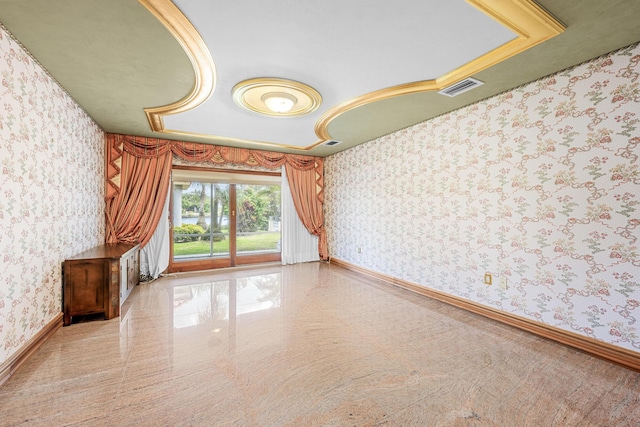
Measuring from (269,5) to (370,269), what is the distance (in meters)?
3.98

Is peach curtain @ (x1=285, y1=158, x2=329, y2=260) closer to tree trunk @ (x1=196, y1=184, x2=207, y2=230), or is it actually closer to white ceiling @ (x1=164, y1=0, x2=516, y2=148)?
tree trunk @ (x1=196, y1=184, x2=207, y2=230)

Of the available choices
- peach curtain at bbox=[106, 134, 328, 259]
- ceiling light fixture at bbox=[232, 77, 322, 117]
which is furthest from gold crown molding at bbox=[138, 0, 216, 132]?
peach curtain at bbox=[106, 134, 328, 259]

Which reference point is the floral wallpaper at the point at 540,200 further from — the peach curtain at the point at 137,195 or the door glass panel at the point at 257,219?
the peach curtain at the point at 137,195

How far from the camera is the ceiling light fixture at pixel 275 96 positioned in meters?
2.57

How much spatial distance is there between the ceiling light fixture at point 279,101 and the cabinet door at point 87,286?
2.43 metres

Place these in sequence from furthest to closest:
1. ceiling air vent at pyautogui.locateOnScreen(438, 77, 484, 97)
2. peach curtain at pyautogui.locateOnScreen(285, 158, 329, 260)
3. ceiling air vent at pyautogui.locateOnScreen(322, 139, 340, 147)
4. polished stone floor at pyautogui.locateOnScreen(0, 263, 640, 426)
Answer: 1. peach curtain at pyautogui.locateOnScreen(285, 158, 329, 260)
2. ceiling air vent at pyautogui.locateOnScreen(322, 139, 340, 147)
3. ceiling air vent at pyautogui.locateOnScreen(438, 77, 484, 97)
4. polished stone floor at pyautogui.locateOnScreen(0, 263, 640, 426)

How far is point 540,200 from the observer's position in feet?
8.21

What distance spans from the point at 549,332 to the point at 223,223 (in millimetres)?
4966

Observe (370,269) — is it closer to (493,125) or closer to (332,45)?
(493,125)

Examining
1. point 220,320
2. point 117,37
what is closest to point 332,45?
point 117,37

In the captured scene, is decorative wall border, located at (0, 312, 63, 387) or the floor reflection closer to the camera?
decorative wall border, located at (0, 312, 63, 387)

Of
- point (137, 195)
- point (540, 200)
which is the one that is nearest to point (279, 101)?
point (540, 200)

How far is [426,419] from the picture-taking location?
151cm

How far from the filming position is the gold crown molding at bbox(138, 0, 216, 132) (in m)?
1.61
